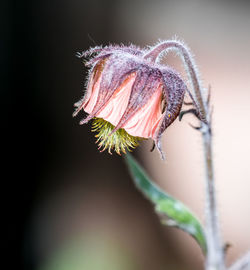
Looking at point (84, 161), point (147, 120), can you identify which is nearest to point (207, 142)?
point (147, 120)

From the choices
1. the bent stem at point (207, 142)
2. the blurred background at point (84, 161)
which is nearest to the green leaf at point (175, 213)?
the bent stem at point (207, 142)

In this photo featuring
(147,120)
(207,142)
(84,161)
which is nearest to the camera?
(147,120)

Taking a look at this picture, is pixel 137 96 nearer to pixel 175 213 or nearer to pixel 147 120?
pixel 147 120

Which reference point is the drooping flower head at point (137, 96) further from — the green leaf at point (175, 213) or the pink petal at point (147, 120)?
the green leaf at point (175, 213)

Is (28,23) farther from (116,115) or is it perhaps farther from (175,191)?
(116,115)

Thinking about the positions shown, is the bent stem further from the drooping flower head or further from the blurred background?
the blurred background
